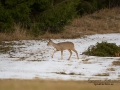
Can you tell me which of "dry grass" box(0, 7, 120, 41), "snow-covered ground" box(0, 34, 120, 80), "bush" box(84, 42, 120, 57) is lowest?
"snow-covered ground" box(0, 34, 120, 80)

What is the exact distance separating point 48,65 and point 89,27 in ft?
50.1

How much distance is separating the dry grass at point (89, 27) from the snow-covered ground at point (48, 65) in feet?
10.5

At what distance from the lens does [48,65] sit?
48.0 feet

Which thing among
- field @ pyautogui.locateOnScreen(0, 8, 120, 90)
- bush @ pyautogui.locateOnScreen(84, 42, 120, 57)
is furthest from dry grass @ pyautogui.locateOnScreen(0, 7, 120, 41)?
bush @ pyautogui.locateOnScreen(84, 42, 120, 57)

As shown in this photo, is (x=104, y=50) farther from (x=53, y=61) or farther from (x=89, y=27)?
(x=89, y=27)

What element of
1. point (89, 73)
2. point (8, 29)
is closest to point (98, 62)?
point (89, 73)

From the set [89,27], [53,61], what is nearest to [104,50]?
[53,61]

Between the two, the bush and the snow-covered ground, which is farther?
the bush

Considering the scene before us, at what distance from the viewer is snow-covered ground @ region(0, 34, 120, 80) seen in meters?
12.4

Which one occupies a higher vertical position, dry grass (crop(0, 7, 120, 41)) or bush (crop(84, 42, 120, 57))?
dry grass (crop(0, 7, 120, 41))

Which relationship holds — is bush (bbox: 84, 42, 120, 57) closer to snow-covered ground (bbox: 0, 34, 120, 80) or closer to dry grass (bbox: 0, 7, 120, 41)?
snow-covered ground (bbox: 0, 34, 120, 80)

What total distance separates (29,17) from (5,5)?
2.59 meters

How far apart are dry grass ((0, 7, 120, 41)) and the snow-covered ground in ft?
10.5

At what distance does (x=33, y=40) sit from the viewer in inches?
890
